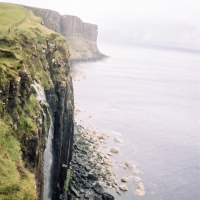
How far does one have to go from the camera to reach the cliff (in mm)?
13609

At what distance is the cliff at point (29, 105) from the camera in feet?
44.7

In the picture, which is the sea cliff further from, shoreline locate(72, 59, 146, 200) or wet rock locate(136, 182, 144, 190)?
wet rock locate(136, 182, 144, 190)

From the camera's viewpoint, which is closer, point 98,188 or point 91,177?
point 98,188

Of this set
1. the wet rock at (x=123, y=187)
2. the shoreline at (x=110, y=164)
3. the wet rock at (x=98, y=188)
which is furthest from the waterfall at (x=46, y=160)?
the wet rock at (x=123, y=187)

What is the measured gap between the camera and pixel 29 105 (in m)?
19.8

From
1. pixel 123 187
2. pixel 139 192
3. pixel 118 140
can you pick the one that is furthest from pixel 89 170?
pixel 118 140

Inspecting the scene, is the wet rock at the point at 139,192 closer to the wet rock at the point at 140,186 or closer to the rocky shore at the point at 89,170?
the wet rock at the point at 140,186

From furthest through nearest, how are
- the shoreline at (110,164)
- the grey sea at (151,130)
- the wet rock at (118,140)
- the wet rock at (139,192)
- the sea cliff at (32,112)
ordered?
the wet rock at (118,140)
the grey sea at (151,130)
the shoreline at (110,164)
the wet rock at (139,192)
the sea cliff at (32,112)

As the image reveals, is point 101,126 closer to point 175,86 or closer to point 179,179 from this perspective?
point 179,179

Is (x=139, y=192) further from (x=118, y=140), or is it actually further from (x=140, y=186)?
(x=118, y=140)

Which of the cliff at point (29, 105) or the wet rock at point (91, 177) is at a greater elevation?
the cliff at point (29, 105)

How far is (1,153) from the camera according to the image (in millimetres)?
13484

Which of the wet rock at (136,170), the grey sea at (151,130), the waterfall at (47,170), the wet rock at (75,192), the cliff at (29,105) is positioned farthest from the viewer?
the wet rock at (136,170)

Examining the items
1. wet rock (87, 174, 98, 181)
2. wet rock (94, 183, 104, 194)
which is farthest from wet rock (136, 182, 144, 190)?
wet rock (87, 174, 98, 181)
